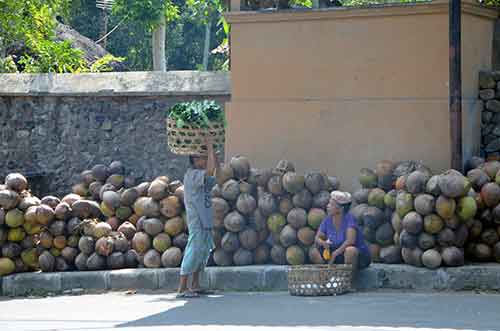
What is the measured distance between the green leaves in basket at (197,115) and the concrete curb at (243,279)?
1867 mm

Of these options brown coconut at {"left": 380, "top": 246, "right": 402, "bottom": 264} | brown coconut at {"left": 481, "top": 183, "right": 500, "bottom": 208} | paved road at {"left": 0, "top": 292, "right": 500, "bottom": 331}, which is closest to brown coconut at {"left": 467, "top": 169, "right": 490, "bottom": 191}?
brown coconut at {"left": 481, "top": 183, "right": 500, "bottom": 208}

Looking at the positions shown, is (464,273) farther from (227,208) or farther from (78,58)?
(78,58)

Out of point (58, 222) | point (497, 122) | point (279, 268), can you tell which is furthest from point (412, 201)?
point (58, 222)

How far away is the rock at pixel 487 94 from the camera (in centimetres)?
1359

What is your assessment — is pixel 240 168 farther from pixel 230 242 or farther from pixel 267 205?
pixel 230 242

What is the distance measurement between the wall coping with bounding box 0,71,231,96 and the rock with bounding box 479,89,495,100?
3.51m

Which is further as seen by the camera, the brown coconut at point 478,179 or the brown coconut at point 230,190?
the brown coconut at point 230,190

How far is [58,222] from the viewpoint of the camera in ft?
43.8

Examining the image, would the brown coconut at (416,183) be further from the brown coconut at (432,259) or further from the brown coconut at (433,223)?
the brown coconut at (432,259)

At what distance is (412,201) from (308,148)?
2340 mm

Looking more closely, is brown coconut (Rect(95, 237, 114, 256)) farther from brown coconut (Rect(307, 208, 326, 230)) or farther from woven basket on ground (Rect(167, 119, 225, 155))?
brown coconut (Rect(307, 208, 326, 230))

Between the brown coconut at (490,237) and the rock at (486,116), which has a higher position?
the rock at (486,116)

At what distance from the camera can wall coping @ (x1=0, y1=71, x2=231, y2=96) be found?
49.4ft

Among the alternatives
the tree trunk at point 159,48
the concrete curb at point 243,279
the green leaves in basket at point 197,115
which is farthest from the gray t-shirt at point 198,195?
the tree trunk at point 159,48
